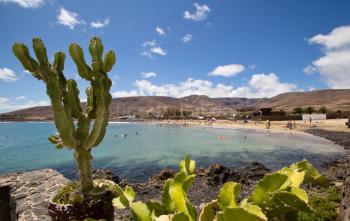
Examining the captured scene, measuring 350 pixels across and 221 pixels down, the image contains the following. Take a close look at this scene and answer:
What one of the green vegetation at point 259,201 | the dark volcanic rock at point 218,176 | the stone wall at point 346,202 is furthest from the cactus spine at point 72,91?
the dark volcanic rock at point 218,176

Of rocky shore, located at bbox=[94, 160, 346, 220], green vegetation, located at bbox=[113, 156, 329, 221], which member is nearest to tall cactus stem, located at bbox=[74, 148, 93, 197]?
green vegetation, located at bbox=[113, 156, 329, 221]

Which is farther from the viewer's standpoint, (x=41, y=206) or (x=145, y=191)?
(x=145, y=191)

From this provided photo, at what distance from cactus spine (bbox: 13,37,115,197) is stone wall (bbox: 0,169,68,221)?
241 cm

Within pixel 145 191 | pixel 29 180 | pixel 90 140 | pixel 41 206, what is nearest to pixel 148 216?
pixel 90 140

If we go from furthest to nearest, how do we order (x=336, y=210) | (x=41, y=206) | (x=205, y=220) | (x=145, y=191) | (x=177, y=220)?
(x=145, y=191), (x=336, y=210), (x=41, y=206), (x=205, y=220), (x=177, y=220)

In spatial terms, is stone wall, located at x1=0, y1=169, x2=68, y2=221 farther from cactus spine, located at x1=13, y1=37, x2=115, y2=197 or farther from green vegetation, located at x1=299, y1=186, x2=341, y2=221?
green vegetation, located at x1=299, y1=186, x2=341, y2=221

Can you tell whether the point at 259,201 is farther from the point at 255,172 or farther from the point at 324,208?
the point at 255,172

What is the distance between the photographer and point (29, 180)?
8.15 m

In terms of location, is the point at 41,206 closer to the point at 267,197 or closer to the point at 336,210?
the point at 267,197

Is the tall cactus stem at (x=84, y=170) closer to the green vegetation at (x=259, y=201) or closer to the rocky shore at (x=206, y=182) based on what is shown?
the green vegetation at (x=259, y=201)

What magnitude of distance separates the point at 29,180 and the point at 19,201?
5.11 ft

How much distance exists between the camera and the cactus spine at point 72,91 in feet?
12.9

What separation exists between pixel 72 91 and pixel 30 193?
422cm

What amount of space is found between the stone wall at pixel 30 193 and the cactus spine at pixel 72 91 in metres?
2.41
